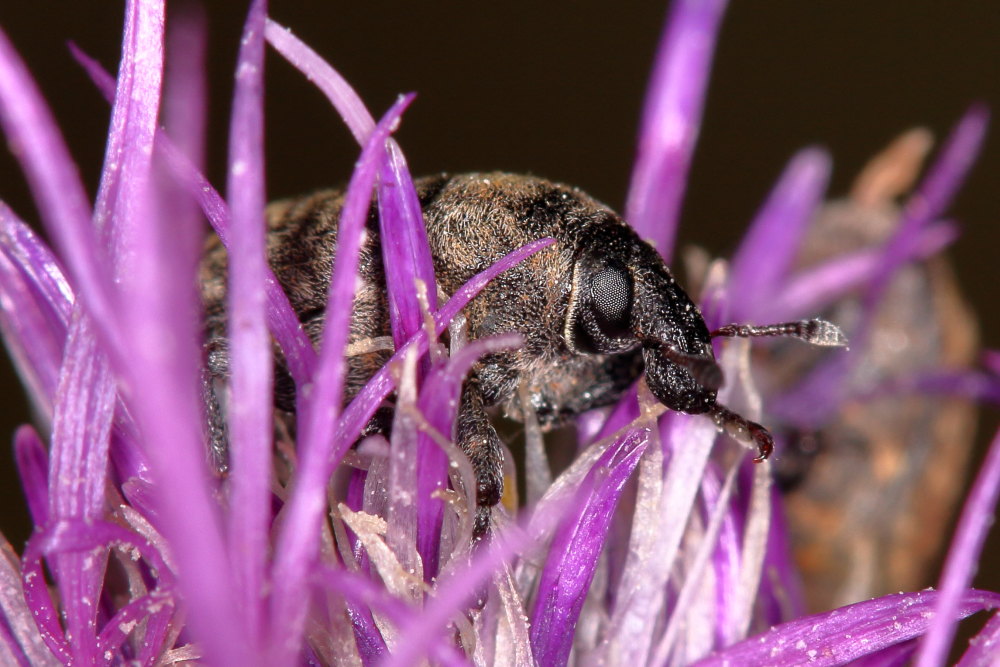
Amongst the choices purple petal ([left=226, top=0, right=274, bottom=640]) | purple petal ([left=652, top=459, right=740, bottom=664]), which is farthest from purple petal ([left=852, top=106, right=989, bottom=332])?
purple petal ([left=226, top=0, right=274, bottom=640])

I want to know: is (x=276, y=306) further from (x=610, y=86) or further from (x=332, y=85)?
(x=610, y=86)

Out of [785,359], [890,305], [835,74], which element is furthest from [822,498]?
[835,74]

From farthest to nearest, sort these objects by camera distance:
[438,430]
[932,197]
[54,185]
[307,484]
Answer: [932,197] → [438,430] → [307,484] → [54,185]

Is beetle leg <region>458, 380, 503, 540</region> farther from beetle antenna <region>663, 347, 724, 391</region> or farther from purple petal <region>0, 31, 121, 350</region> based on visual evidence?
purple petal <region>0, 31, 121, 350</region>

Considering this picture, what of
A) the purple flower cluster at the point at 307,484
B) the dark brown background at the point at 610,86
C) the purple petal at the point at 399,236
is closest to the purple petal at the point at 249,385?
the purple flower cluster at the point at 307,484

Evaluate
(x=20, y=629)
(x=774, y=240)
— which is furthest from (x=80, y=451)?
(x=774, y=240)

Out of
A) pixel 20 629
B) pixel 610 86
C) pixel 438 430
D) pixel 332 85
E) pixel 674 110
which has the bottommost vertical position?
pixel 20 629

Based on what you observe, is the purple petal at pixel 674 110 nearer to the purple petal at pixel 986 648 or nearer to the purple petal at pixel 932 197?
the purple petal at pixel 932 197
